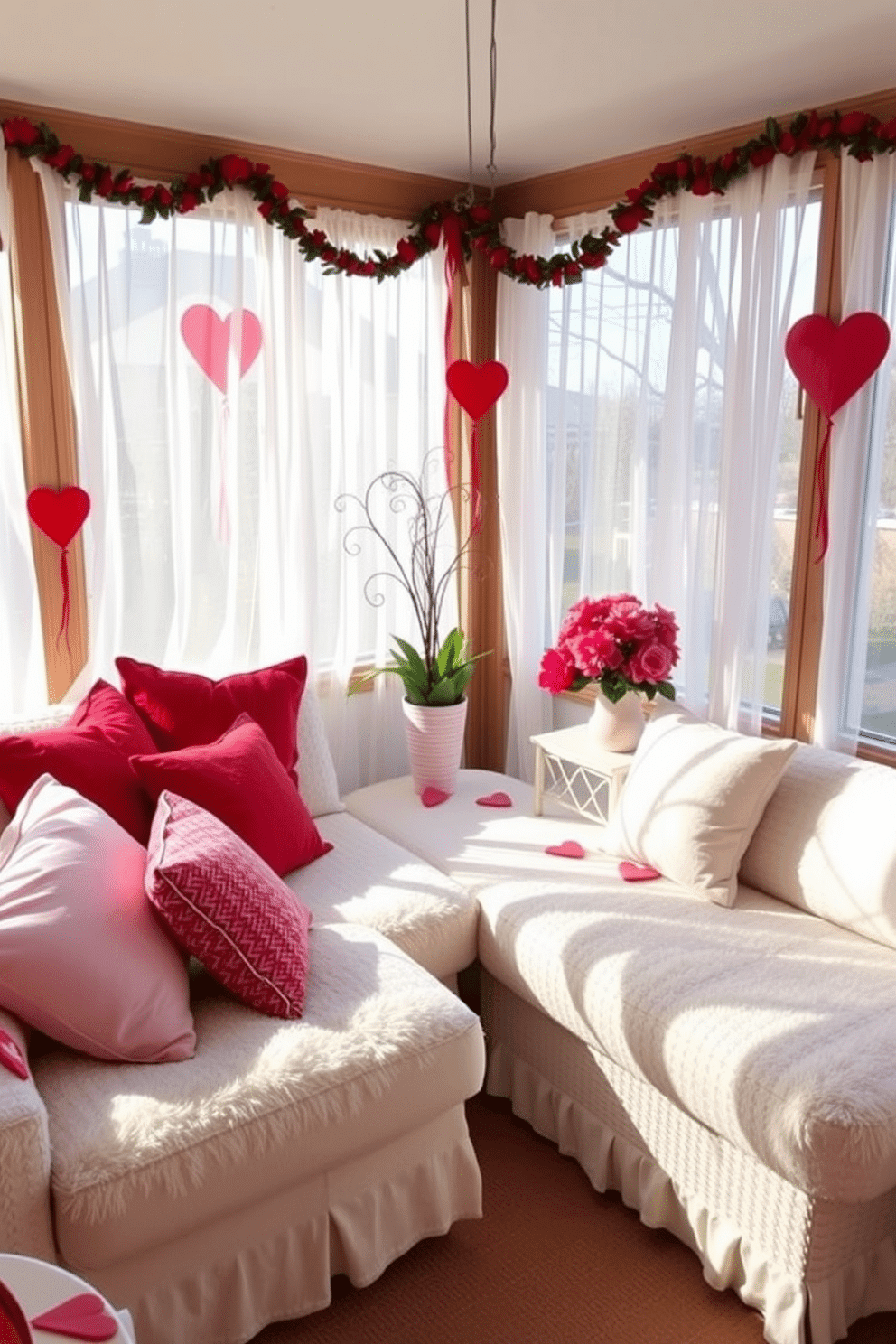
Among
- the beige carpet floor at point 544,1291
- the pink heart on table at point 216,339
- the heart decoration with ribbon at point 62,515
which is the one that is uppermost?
the pink heart on table at point 216,339

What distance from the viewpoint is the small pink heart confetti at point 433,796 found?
3.47m

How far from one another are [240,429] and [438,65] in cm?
127

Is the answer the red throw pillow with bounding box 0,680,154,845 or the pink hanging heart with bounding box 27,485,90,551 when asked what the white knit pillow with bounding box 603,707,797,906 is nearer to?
the red throw pillow with bounding box 0,680,154,845

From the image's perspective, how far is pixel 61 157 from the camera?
9.75 feet

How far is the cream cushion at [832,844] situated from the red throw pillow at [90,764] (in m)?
1.54

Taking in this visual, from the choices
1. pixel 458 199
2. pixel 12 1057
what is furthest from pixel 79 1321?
pixel 458 199

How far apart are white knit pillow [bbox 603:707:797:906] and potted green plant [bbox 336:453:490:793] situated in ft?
2.43

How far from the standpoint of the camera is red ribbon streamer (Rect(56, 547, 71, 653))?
10.5ft

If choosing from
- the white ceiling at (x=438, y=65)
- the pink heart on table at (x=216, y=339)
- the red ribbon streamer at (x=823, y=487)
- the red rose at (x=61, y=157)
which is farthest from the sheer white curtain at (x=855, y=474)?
the red rose at (x=61, y=157)

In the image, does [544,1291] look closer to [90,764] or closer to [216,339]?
[90,764]

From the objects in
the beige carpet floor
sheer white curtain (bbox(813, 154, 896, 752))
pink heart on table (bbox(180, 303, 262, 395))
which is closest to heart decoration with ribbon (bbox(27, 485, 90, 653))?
pink heart on table (bbox(180, 303, 262, 395))

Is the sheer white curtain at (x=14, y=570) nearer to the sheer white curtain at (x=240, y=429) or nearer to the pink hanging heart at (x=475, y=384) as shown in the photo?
the sheer white curtain at (x=240, y=429)

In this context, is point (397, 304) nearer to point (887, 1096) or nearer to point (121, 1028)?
point (121, 1028)

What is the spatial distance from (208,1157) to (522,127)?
2.83 m
